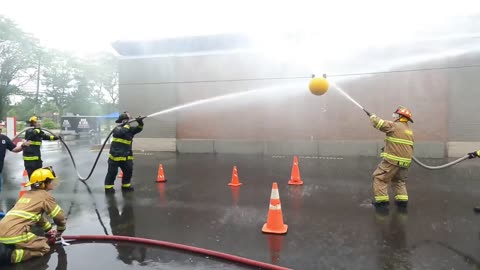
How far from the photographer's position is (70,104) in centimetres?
3488

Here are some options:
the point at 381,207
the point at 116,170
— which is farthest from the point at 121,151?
the point at 381,207

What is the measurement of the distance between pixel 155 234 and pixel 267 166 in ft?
17.5

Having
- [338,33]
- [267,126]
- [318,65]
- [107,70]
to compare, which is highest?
[107,70]

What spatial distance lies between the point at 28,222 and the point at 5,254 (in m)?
0.33

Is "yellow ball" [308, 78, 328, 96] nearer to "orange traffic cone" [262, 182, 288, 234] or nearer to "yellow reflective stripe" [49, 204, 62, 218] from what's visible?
"orange traffic cone" [262, 182, 288, 234]

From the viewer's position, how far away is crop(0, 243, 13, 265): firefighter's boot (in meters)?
3.26

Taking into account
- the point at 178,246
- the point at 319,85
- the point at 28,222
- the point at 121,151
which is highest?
the point at 319,85

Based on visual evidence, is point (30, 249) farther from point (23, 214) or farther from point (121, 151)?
point (121, 151)

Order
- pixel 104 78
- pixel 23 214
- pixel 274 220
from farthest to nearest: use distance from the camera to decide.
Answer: pixel 104 78 → pixel 274 220 → pixel 23 214

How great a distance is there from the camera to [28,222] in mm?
3432

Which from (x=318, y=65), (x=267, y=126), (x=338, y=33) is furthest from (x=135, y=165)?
(x=338, y=33)

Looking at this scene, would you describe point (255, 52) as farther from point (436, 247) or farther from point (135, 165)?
point (436, 247)

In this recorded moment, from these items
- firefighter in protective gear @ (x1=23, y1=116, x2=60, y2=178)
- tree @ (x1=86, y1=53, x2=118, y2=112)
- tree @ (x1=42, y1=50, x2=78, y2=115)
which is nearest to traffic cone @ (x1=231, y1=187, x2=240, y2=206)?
firefighter in protective gear @ (x1=23, y1=116, x2=60, y2=178)

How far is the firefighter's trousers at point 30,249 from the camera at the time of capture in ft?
11.0
